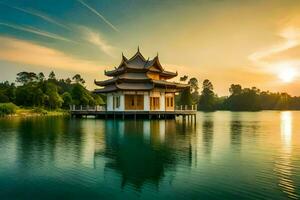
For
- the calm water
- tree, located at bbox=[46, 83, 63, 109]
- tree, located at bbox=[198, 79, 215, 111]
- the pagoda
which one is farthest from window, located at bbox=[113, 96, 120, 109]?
tree, located at bbox=[198, 79, 215, 111]

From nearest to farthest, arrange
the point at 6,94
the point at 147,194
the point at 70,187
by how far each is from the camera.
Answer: the point at 147,194
the point at 70,187
the point at 6,94

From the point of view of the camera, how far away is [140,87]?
144ft

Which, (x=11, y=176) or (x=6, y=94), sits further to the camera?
(x=6, y=94)

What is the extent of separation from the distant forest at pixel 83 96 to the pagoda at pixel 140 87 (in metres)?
22.9

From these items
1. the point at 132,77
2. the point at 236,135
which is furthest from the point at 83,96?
the point at 236,135

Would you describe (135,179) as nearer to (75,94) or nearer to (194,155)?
(194,155)

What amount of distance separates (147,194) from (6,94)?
7127 cm

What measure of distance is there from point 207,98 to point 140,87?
86.8 m

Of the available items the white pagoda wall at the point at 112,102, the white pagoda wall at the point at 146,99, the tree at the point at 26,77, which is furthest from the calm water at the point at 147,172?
the tree at the point at 26,77

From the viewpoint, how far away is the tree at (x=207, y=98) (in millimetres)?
126519

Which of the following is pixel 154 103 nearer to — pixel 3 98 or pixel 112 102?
pixel 112 102

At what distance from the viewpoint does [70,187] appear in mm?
8711

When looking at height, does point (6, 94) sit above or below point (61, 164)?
above

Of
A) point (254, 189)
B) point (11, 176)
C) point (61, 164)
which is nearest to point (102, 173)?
point (61, 164)
